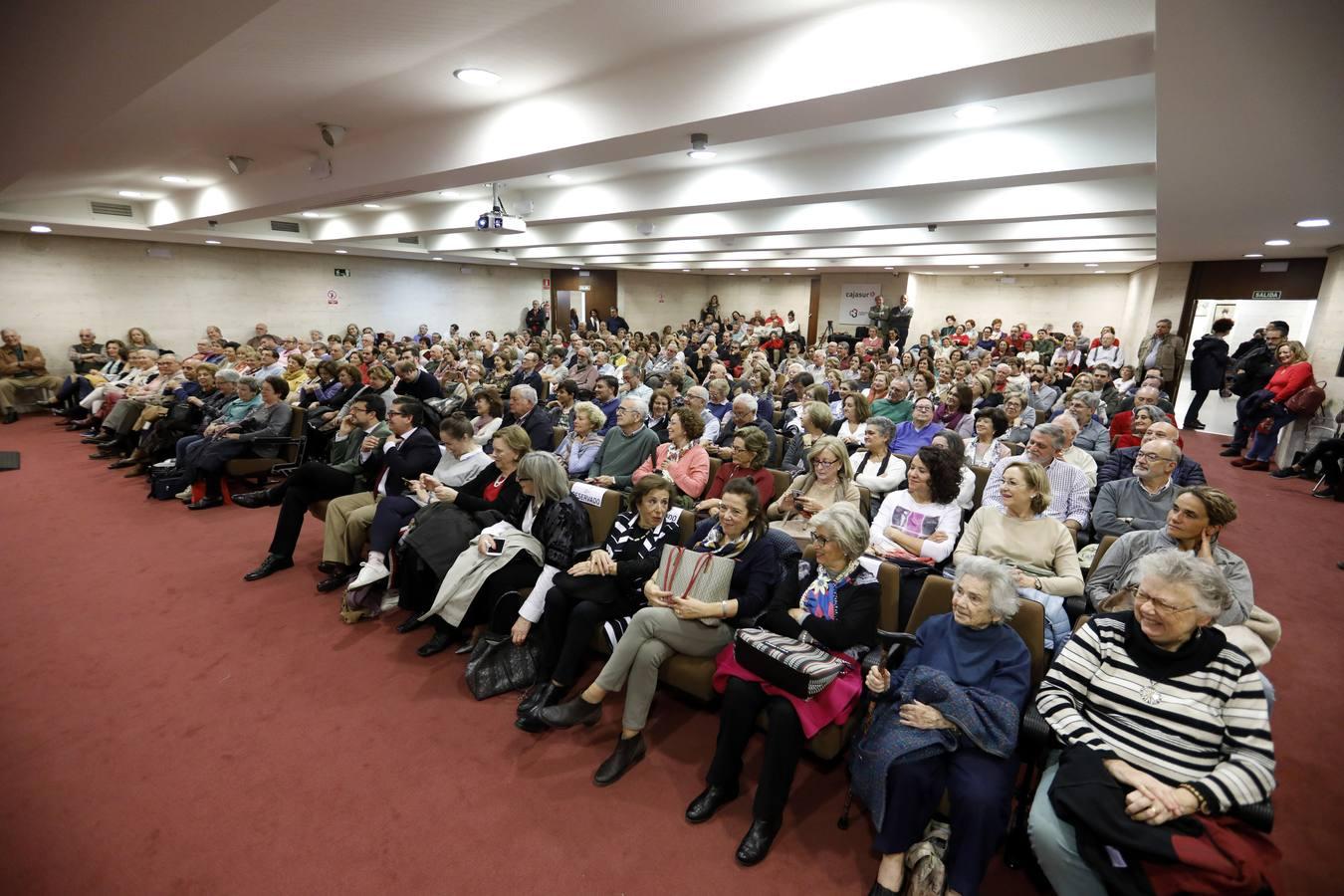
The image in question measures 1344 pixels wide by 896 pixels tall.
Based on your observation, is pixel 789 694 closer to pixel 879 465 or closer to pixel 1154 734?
pixel 1154 734

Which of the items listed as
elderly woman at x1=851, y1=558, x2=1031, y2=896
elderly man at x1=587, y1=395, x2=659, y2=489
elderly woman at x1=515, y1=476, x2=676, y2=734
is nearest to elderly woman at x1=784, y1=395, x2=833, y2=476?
elderly man at x1=587, y1=395, x2=659, y2=489

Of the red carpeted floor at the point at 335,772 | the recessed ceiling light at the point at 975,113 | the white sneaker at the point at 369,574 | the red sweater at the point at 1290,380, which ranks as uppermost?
the recessed ceiling light at the point at 975,113

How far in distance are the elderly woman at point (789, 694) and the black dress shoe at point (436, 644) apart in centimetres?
176

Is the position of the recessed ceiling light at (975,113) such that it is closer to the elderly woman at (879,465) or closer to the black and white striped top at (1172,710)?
the elderly woman at (879,465)

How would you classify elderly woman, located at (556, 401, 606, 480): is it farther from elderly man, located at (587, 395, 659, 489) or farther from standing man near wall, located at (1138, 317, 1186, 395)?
standing man near wall, located at (1138, 317, 1186, 395)

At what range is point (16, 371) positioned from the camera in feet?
31.2

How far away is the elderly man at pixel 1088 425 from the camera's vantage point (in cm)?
480

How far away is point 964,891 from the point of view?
1.88m

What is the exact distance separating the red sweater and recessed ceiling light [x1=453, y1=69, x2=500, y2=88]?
9.20m

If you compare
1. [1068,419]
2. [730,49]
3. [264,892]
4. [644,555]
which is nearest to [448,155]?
[730,49]

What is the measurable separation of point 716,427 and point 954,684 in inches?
150

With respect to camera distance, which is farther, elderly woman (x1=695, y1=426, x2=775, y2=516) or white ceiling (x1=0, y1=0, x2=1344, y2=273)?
elderly woman (x1=695, y1=426, x2=775, y2=516)

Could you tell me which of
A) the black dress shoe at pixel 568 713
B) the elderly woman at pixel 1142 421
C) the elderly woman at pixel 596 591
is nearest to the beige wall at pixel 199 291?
the elderly woman at pixel 596 591

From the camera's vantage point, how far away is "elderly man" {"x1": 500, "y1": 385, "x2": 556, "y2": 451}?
510 centimetres
